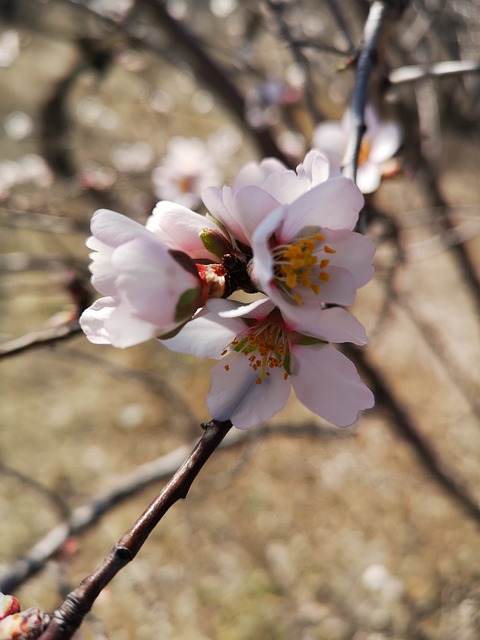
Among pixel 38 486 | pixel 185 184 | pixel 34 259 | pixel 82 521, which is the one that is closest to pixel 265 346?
pixel 82 521

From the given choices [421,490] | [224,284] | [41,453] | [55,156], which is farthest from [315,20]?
[224,284]

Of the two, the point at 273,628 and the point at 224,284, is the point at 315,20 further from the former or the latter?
the point at 224,284

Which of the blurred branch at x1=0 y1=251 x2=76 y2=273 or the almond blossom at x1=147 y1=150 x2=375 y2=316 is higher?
the almond blossom at x1=147 y1=150 x2=375 y2=316

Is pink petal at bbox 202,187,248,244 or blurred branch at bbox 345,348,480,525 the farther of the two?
blurred branch at bbox 345,348,480,525

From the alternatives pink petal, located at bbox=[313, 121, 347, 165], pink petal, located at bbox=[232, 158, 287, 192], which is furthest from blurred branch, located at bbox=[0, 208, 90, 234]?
pink petal, located at bbox=[232, 158, 287, 192]

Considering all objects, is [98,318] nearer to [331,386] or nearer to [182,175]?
[331,386]

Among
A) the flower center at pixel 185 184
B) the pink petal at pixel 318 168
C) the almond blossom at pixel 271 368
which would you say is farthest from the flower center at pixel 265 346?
the flower center at pixel 185 184

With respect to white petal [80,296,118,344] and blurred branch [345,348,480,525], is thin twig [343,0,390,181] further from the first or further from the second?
blurred branch [345,348,480,525]
